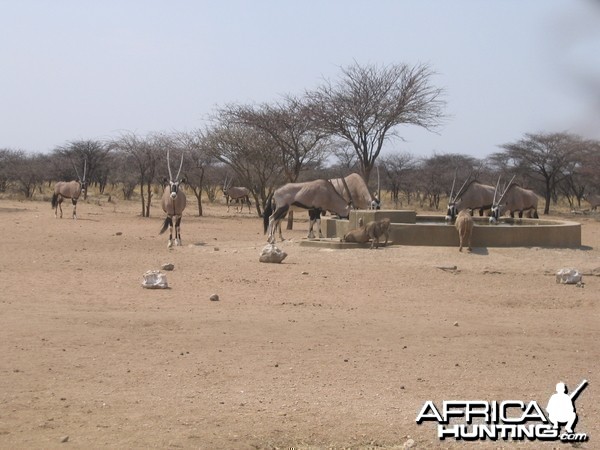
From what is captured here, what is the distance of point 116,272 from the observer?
1395 cm

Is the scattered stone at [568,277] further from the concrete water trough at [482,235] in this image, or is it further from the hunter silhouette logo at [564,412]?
the hunter silhouette logo at [564,412]

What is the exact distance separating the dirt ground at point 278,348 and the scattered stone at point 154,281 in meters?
0.24

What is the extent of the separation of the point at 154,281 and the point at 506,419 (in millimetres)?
7204

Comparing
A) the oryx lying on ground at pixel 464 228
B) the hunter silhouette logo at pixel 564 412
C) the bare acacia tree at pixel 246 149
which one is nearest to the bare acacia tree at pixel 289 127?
the bare acacia tree at pixel 246 149

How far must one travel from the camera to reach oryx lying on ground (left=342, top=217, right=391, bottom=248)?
17.2m

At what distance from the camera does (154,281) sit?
39.8 feet

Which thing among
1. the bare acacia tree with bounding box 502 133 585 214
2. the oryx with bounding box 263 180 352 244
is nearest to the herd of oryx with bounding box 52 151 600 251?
the oryx with bounding box 263 180 352 244

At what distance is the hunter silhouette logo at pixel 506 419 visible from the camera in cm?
557

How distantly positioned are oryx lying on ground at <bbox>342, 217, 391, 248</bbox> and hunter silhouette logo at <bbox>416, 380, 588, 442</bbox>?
11.0m

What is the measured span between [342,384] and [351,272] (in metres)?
7.68

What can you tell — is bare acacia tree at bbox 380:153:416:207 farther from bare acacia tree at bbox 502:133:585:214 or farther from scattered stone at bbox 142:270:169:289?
scattered stone at bbox 142:270:169:289

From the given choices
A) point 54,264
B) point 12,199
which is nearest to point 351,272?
point 54,264

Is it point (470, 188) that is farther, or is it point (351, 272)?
point (470, 188)

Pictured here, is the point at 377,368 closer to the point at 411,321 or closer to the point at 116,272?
the point at 411,321
